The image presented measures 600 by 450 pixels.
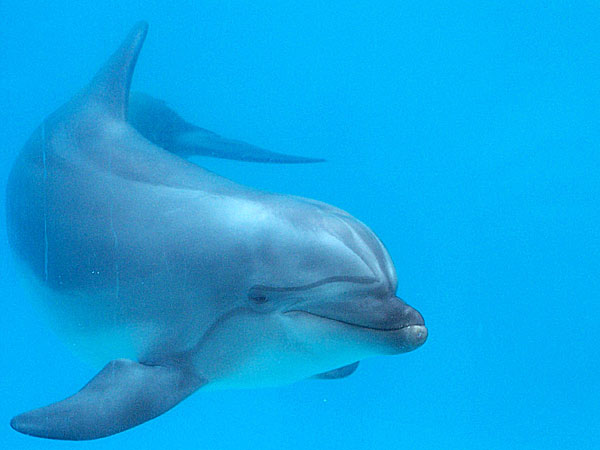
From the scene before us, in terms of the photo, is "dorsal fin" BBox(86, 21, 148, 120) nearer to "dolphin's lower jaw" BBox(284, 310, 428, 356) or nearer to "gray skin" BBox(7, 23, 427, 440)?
"gray skin" BBox(7, 23, 427, 440)

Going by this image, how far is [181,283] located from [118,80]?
2497 mm

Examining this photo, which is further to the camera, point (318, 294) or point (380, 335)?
point (318, 294)

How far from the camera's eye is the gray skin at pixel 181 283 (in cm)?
335

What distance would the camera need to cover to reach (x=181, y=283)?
3.79 meters

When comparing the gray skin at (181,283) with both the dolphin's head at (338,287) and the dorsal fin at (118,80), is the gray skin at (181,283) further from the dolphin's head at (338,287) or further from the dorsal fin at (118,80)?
the dorsal fin at (118,80)

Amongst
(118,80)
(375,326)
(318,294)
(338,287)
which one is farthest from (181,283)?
(118,80)

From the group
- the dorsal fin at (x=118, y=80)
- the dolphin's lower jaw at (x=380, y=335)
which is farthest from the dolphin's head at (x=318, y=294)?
the dorsal fin at (x=118, y=80)

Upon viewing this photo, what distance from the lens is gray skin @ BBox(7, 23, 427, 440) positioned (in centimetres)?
335

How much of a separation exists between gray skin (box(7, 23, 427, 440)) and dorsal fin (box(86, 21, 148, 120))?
0.32 meters

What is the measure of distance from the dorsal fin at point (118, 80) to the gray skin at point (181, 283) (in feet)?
1.06

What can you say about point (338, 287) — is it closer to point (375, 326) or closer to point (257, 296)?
point (375, 326)

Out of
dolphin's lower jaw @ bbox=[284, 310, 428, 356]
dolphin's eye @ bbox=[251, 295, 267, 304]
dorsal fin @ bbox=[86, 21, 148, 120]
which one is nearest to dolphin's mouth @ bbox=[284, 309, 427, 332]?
dolphin's lower jaw @ bbox=[284, 310, 428, 356]

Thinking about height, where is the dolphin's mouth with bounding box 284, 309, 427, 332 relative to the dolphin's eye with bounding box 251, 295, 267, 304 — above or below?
below

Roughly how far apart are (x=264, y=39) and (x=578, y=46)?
4.95 metres
